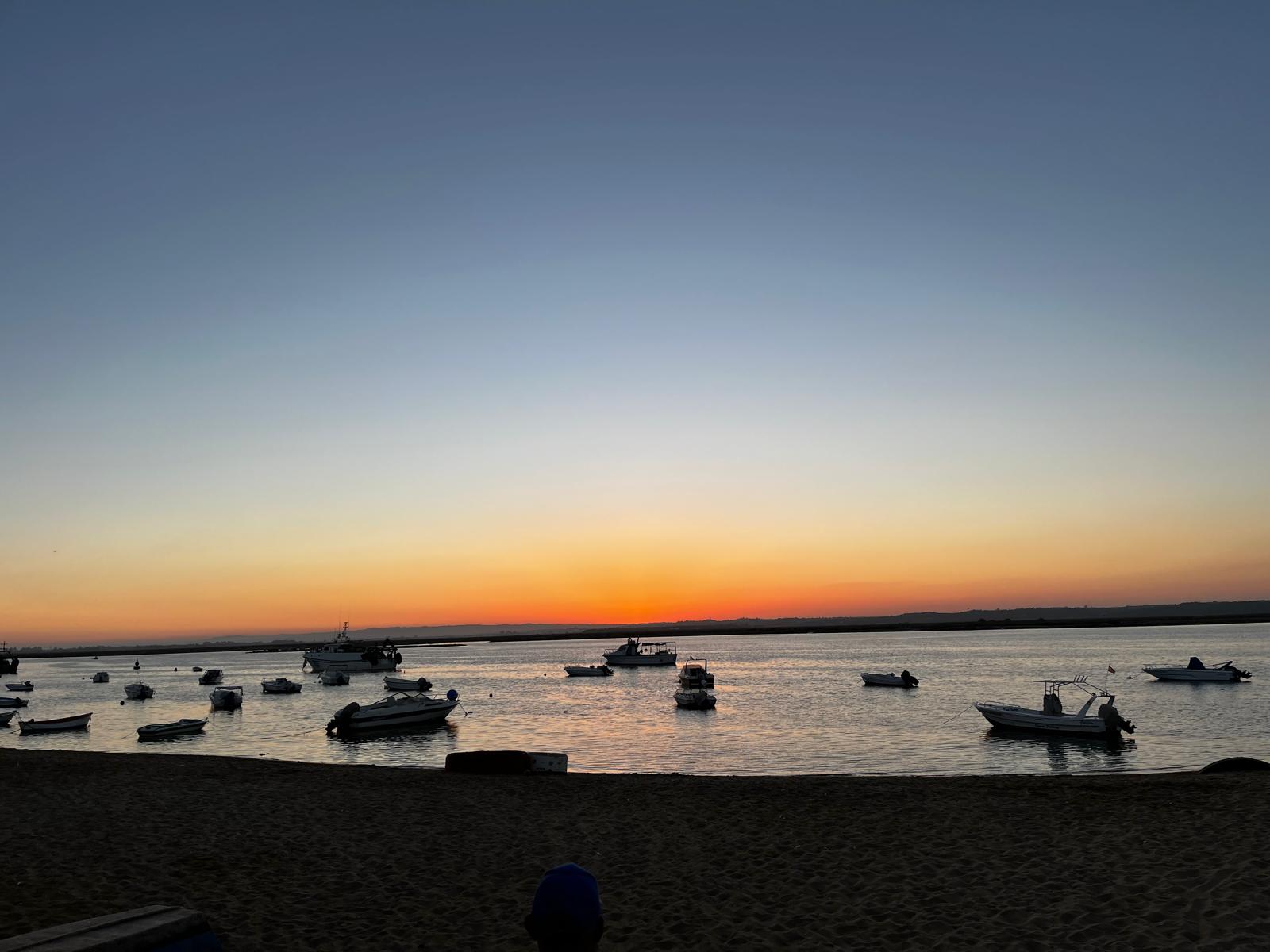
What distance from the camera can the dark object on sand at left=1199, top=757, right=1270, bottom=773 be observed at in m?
25.1

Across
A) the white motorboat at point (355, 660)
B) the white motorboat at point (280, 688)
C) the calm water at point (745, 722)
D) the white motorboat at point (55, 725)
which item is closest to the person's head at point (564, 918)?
the calm water at point (745, 722)

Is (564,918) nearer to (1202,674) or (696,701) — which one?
(696,701)

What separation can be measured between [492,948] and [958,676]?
88.8 m

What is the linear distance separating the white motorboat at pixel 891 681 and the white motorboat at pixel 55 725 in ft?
207

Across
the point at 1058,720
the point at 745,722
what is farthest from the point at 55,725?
the point at 1058,720

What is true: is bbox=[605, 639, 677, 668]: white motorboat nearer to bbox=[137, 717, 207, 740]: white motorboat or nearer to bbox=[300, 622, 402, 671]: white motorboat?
bbox=[300, 622, 402, 671]: white motorboat

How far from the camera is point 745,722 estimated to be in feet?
174

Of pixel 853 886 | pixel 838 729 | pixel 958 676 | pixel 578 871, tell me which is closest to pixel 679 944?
pixel 853 886

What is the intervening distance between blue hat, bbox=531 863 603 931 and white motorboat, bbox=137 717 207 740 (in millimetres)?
54090

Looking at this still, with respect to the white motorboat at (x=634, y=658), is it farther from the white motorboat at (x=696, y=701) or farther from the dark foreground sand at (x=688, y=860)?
the dark foreground sand at (x=688, y=860)

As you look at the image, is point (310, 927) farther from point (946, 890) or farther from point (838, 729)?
point (838, 729)

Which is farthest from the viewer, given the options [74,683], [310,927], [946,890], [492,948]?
[74,683]

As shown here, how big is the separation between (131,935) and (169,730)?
49.8 metres

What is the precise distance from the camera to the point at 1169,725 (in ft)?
156
